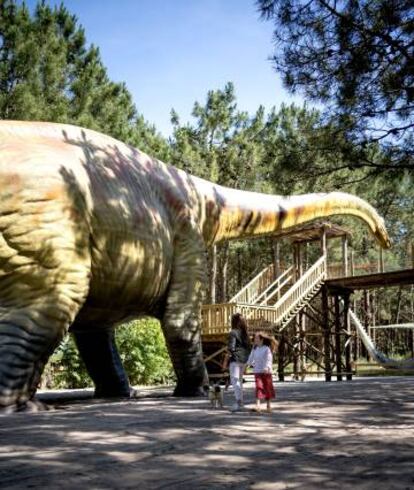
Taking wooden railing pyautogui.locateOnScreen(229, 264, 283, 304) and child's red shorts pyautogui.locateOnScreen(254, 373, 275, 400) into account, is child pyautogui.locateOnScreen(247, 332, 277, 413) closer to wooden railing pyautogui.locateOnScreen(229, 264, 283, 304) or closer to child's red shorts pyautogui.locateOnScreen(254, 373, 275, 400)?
child's red shorts pyautogui.locateOnScreen(254, 373, 275, 400)

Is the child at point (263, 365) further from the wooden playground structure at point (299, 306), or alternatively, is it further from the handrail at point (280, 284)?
the handrail at point (280, 284)

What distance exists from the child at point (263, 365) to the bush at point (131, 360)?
10273mm

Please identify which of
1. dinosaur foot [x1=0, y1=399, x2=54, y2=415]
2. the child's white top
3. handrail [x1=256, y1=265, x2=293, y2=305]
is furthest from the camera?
handrail [x1=256, y1=265, x2=293, y2=305]

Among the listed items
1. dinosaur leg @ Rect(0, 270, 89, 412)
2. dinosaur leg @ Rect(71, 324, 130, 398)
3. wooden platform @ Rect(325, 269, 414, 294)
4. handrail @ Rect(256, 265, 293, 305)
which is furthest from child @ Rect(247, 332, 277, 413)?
handrail @ Rect(256, 265, 293, 305)

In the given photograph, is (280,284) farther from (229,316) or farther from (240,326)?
(240,326)

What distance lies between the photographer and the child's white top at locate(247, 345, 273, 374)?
680cm

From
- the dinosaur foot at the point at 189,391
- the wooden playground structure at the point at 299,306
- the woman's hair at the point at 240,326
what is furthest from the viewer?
the wooden playground structure at the point at 299,306

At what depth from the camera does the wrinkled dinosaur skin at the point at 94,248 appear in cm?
633

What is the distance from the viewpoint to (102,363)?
932cm

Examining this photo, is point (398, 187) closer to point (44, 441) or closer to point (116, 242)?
point (116, 242)

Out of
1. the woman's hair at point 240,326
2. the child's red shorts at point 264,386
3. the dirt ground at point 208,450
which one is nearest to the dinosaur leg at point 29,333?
the dirt ground at point 208,450

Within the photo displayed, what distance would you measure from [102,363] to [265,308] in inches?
361

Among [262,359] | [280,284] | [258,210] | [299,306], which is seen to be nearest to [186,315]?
[262,359]

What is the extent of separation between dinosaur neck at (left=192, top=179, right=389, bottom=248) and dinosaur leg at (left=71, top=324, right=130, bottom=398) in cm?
221
